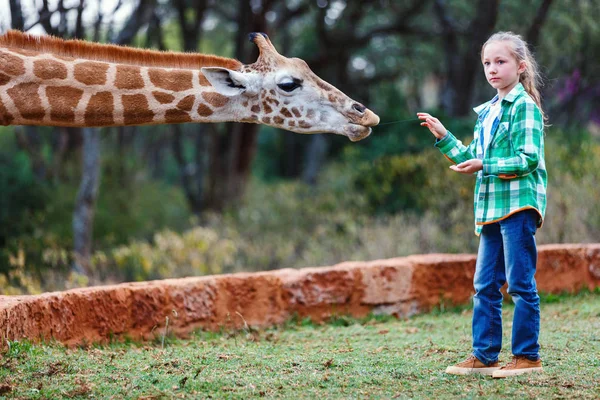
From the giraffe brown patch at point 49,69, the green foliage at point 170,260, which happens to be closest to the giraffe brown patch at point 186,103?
the giraffe brown patch at point 49,69

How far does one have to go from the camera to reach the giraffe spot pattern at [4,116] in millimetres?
4941

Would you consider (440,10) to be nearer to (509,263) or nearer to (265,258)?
(265,258)

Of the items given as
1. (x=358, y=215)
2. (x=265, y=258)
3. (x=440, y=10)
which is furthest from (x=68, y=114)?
(x=440, y=10)

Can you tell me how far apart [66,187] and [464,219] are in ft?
24.6

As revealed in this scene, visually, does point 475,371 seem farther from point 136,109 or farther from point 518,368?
point 136,109

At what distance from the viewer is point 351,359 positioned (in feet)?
16.4

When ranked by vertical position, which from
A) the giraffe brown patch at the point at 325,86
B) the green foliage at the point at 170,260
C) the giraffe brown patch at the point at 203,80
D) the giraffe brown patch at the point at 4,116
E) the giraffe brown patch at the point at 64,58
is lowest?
the green foliage at the point at 170,260

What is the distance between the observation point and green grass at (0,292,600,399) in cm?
412

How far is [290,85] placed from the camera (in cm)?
525

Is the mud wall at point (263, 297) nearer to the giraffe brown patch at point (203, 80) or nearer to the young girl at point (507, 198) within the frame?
the giraffe brown patch at point (203, 80)

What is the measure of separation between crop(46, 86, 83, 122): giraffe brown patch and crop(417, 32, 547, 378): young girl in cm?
230

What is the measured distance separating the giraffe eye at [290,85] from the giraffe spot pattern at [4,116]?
178cm

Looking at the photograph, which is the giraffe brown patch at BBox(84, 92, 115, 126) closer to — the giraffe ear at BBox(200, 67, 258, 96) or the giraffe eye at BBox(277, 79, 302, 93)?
the giraffe ear at BBox(200, 67, 258, 96)

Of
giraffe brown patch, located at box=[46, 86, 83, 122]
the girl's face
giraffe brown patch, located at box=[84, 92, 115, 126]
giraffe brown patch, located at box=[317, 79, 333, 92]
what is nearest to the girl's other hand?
the girl's face
